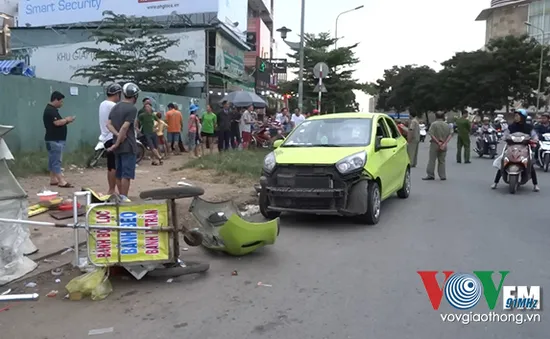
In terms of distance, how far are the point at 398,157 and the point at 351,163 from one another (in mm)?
2383

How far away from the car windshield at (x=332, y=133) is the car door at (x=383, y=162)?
0.79 ft

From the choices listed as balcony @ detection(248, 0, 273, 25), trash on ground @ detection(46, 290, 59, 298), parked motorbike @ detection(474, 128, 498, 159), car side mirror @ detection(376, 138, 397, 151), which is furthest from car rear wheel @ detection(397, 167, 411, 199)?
balcony @ detection(248, 0, 273, 25)

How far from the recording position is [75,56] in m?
30.0

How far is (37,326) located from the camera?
409 centimetres

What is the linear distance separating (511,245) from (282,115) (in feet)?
57.2

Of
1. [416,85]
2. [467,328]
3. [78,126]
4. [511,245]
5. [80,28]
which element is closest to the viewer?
[467,328]

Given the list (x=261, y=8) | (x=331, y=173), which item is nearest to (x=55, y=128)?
(x=331, y=173)

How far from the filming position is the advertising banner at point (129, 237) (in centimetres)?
484

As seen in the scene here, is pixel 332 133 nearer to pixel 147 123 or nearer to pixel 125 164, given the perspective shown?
pixel 125 164

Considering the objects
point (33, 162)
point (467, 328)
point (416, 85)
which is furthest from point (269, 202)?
point (416, 85)

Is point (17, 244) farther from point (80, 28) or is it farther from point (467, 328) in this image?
point (80, 28)

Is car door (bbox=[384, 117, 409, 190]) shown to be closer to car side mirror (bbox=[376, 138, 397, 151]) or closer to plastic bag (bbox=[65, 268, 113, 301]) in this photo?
car side mirror (bbox=[376, 138, 397, 151])

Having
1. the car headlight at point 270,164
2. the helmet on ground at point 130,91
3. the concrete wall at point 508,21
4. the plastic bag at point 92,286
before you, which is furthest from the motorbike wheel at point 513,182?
the concrete wall at point 508,21

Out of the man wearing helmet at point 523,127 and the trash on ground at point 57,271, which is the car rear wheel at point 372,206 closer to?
the trash on ground at point 57,271
